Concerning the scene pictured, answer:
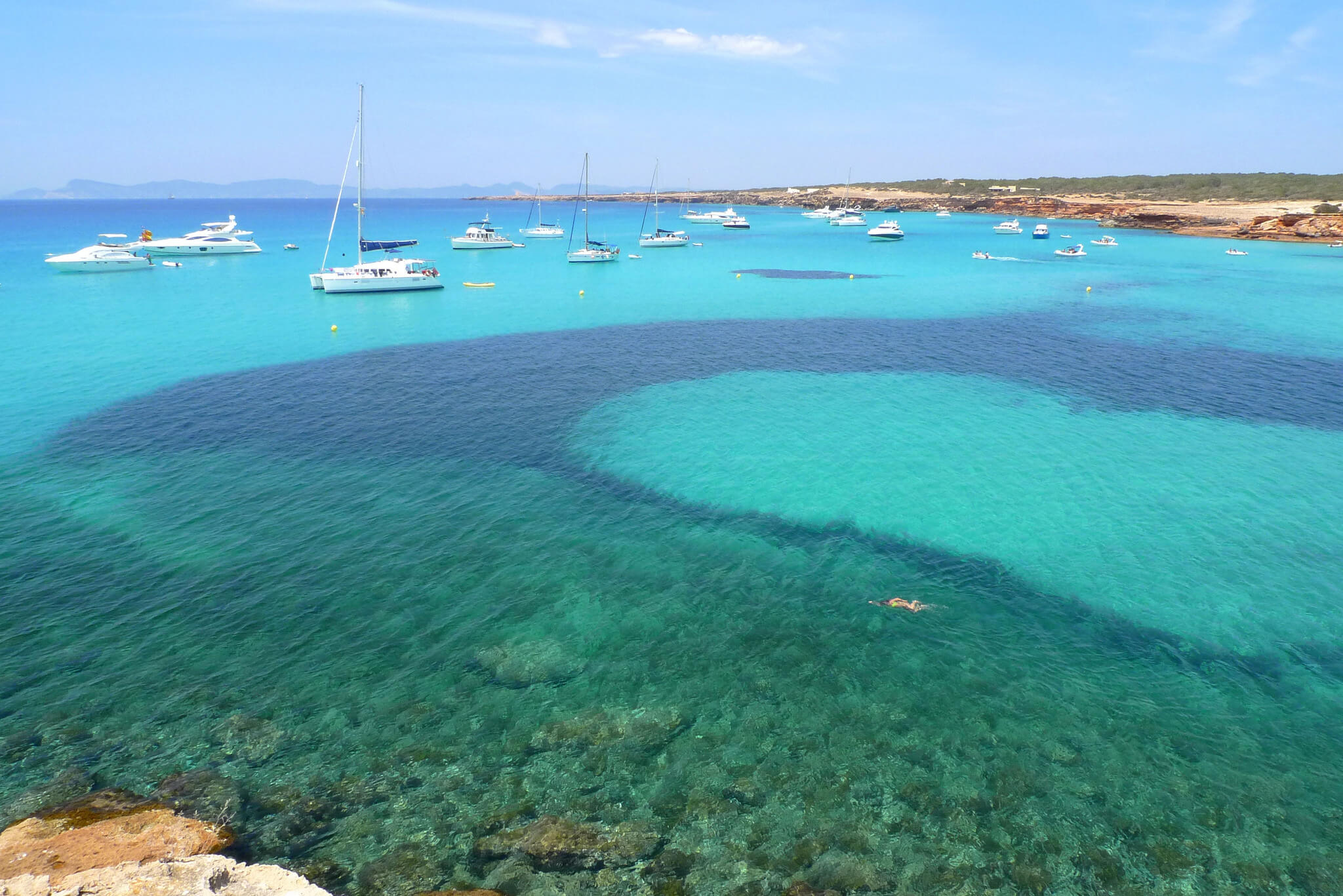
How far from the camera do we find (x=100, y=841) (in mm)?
12008

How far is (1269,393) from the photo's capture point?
4153 cm

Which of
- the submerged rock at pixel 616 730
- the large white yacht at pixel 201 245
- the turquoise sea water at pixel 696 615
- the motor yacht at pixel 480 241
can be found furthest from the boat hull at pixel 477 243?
the submerged rock at pixel 616 730

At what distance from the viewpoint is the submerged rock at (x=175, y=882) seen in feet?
34.6

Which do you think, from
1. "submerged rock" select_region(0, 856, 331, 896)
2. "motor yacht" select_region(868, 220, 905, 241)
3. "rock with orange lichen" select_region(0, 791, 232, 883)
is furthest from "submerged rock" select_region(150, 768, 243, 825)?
"motor yacht" select_region(868, 220, 905, 241)

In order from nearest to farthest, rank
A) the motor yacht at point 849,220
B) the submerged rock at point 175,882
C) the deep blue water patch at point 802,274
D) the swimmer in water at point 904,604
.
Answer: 1. the submerged rock at point 175,882
2. the swimmer in water at point 904,604
3. the deep blue water patch at point 802,274
4. the motor yacht at point 849,220

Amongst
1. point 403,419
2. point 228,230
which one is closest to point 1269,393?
point 403,419

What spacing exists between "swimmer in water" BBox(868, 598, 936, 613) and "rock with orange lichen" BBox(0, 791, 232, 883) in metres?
16.5

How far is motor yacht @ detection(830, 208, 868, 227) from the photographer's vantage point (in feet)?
613

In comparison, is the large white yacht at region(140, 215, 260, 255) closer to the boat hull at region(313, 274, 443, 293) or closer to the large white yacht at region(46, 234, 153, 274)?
the large white yacht at region(46, 234, 153, 274)

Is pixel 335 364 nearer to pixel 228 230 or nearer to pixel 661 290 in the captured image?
→ pixel 661 290

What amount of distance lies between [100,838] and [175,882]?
8.00 ft

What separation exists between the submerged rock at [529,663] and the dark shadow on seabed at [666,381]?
9.38 m

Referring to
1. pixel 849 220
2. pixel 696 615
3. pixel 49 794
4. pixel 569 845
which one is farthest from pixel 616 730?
pixel 849 220

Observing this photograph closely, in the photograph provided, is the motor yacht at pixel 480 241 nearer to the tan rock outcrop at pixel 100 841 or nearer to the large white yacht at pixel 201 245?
the large white yacht at pixel 201 245
